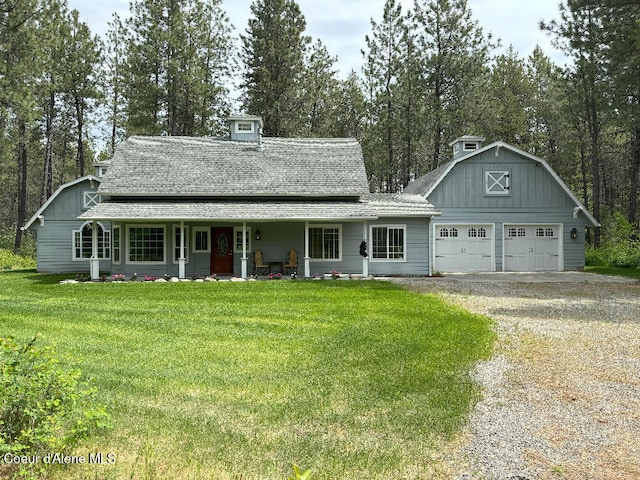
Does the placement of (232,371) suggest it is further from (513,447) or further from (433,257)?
(433,257)

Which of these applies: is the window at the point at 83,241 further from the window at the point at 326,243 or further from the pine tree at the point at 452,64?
the pine tree at the point at 452,64

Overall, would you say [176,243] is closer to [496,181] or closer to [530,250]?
[496,181]

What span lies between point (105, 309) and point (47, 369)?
24.9 ft


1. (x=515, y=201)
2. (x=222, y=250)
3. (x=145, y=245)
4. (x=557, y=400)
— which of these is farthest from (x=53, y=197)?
(x=557, y=400)

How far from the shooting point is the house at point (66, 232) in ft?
68.7

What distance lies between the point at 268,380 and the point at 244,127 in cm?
1853

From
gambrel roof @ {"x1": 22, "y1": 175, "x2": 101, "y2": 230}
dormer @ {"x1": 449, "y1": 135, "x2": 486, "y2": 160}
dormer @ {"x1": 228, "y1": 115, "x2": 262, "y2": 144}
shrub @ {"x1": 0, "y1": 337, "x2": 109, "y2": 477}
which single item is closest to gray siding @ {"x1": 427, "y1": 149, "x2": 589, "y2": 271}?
dormer @ {"x1": 449, "y1": 135, "x2": 486, "y2": 160}

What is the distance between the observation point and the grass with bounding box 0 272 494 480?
3.91m

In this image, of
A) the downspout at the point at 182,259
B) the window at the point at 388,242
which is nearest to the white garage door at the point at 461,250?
the window at the point at 388,242

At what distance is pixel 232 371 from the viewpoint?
625cm

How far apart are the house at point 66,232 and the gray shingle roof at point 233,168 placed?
7.67 ft

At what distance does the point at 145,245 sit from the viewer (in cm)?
1878

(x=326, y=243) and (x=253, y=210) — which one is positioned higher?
(x=253, y=210)

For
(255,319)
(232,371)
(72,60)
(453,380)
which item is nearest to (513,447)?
(453,380)
